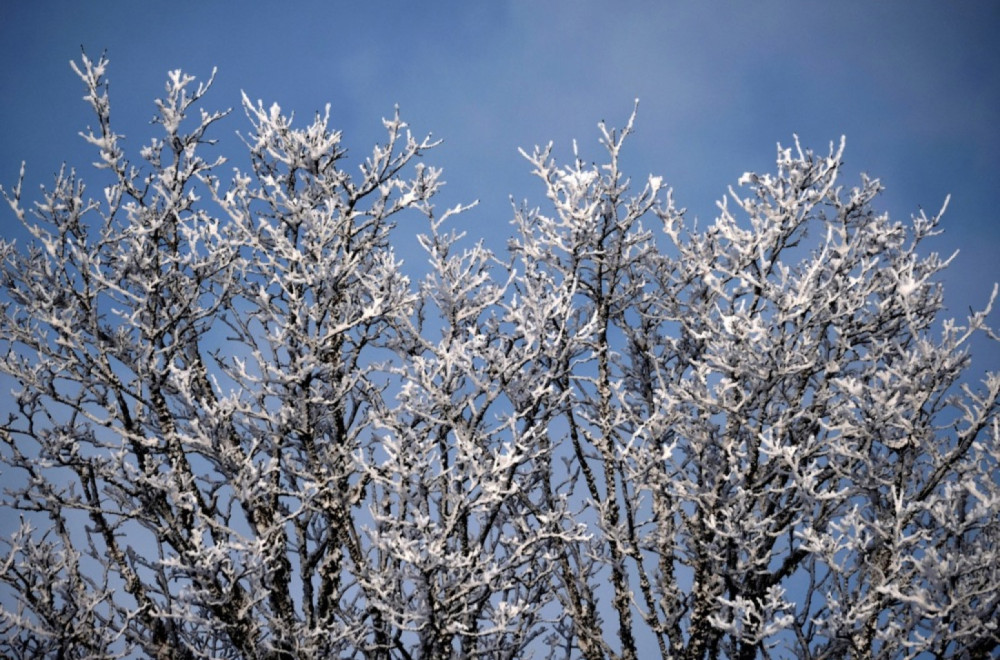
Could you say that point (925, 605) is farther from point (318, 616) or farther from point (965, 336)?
point (318, 616)

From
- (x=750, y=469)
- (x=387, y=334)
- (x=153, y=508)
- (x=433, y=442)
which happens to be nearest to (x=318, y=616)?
(x=153, y=508)

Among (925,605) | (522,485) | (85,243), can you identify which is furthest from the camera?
(522,485)

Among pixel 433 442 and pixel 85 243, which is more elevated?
pixel 85 243

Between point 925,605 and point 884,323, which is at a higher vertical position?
point 884,323

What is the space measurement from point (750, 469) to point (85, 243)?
7958 mm

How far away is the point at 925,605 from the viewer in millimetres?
7176

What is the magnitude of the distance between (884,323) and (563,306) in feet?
14.4

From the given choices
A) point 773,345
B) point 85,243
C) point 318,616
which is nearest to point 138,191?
point 85,243

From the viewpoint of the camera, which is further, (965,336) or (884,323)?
(884,323)

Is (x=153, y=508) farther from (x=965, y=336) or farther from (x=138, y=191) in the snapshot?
(x=965, y=336)

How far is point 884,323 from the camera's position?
978cm

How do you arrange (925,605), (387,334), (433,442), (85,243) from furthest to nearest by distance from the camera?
1. (387,334)
2. (85,243)
3. (433,442)
4. (925,605)

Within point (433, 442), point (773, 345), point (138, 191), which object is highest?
point (138, 191)

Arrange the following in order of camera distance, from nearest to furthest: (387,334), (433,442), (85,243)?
1. (433,442)
2. (85,243)
3. (387,334)
